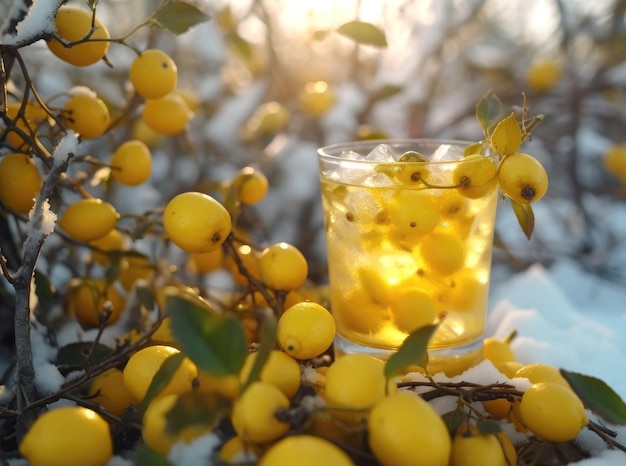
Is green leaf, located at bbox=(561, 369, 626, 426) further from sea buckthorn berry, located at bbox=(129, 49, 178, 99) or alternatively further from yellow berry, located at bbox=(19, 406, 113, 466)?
sea buckthorn berry, located at bbox=(129, 49, 178, 99)

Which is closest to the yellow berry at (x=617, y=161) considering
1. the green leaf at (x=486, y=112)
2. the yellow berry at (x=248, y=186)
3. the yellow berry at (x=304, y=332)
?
the green leaf at (x=486, y=112)

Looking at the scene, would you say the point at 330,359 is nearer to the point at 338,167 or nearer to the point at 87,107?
the point at 338,167

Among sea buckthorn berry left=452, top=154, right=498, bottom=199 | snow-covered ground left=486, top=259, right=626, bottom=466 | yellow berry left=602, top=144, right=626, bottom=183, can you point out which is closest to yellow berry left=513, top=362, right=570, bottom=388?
snow-covered ground left=486, top=259, right=626, bottom=466

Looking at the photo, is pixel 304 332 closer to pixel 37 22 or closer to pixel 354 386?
pixel 354 386

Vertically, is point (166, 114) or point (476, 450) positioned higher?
point (166, 114)

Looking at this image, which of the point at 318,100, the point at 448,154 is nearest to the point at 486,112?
the point at 448,154
